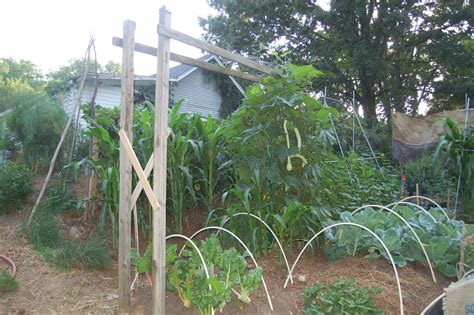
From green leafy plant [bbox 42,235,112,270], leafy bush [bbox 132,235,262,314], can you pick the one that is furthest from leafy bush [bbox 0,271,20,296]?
leafy bush [bbox 132,235,262,314]

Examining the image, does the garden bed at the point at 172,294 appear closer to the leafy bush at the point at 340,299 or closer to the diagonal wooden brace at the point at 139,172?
the leafy bush at the point at 340,299

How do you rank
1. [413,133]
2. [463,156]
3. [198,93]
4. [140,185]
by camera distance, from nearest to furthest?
[140,185] < [463,156] < [413,133] < [198,93]

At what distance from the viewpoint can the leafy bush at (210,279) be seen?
219 cm

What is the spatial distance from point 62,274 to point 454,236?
3288mm

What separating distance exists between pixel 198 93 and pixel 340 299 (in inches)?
475

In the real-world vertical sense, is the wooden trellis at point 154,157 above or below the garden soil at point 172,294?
above

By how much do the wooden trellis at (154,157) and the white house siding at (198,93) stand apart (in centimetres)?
1039

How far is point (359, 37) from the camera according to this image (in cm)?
1496

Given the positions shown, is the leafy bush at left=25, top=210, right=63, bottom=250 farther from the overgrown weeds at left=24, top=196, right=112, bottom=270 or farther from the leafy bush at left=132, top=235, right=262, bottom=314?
the leafy bush at left=132, top=235, right=262, bottom=314

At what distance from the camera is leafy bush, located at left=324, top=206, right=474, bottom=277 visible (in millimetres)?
3070

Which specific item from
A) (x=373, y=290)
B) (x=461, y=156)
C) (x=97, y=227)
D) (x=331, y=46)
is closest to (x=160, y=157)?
(x=373, y=290)

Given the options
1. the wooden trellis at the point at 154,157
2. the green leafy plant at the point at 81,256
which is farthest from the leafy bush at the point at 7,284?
the wooden trellis at the point at 154,157

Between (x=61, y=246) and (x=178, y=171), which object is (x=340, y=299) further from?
(x=61, y=246)

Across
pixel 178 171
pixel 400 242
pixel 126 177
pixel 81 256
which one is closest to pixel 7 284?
pixel 81 256
